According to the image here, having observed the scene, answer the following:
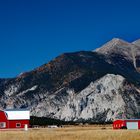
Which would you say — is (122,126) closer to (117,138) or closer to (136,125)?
(136,125)

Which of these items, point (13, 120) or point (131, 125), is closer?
point (13, 120)

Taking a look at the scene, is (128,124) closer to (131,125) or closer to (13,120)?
(131,125)

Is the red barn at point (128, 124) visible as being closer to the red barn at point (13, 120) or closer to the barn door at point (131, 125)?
the barn door at point (131, 125)

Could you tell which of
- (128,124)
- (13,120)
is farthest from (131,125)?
(13,120)

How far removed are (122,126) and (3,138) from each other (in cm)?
A: 7140

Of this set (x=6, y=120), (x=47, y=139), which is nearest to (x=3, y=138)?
(x=47, y=139)

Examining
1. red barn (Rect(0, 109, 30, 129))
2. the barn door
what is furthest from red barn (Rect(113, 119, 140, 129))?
red barn (Rect(0, 109, 30, 129))

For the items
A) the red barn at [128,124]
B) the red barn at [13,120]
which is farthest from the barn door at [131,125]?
the red barn at [13,120]

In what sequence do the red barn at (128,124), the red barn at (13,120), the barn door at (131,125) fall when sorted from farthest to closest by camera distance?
the red barn at (128,124)
the barn door at (131,125)
the red barn at (13,120)

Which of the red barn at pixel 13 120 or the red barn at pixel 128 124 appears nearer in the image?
the red barn at pixel 13 120

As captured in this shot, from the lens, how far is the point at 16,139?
47.6 meters

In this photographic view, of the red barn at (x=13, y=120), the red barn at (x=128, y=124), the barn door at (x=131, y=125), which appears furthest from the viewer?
the red barn at (x=128, y=124)

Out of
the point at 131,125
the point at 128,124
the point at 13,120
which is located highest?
the point at 13,120

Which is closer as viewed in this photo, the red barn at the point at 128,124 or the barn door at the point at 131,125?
the barn door at the point at 131,125
